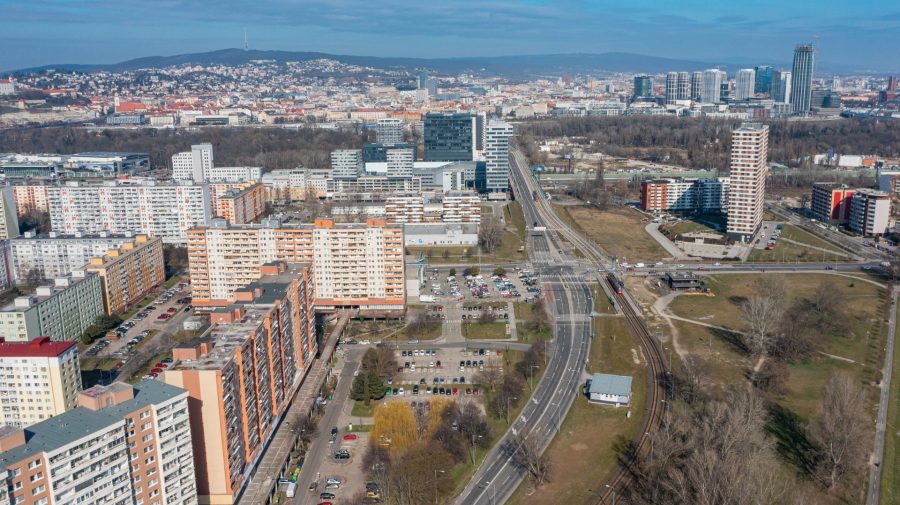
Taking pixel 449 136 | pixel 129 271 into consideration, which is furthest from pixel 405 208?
pixel 449 136

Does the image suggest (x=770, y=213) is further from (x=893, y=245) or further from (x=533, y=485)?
(x=533, y=485)

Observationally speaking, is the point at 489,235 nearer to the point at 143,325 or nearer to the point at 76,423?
the point at 143,325

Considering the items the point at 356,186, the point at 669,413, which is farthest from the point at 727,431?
the point at 356,186

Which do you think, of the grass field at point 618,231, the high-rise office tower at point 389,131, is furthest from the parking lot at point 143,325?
the high-rise office tower at point 389,131

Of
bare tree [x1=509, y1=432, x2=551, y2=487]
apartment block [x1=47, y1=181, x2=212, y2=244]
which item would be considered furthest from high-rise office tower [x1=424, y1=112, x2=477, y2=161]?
bare tree [x1=509, y1=432, x2=551, y2=487]

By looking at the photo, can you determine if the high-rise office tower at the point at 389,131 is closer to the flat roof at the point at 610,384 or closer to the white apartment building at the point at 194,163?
the white apartment building at the point at 194,163

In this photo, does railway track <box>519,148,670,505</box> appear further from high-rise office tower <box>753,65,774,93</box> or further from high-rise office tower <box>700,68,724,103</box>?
high-rise office tower <box>753,65,774,93</box>
